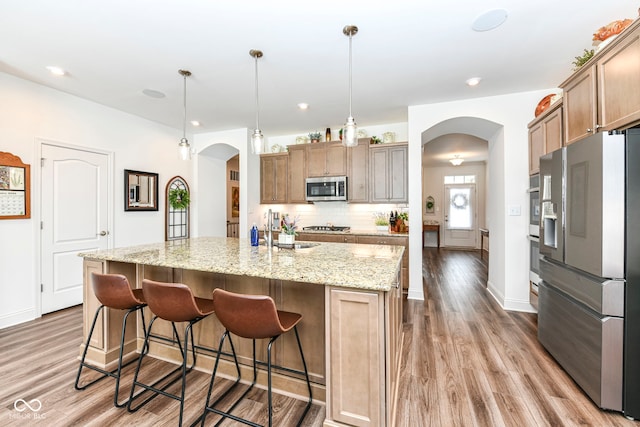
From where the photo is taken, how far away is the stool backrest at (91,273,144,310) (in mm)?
1946

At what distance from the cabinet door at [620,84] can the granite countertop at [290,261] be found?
1714 millimetres

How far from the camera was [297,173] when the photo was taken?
17.2ft

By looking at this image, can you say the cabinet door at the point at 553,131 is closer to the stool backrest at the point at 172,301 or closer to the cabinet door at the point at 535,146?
the cabinet door at the point at 535,146

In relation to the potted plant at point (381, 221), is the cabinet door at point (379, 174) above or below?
above

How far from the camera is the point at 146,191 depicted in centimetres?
467

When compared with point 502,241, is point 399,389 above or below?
below

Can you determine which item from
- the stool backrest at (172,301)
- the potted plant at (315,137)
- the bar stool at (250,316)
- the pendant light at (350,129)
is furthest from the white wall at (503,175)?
the stool backrest at (172,301)

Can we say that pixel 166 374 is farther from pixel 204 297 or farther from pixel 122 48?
pixel 122 48

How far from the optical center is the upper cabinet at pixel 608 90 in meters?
1.81

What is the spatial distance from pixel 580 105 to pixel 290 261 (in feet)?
8.73

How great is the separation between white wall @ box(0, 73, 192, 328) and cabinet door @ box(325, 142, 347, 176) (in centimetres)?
274

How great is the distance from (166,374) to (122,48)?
2.86m

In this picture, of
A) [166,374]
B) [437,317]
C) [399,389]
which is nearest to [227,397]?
[166,374]

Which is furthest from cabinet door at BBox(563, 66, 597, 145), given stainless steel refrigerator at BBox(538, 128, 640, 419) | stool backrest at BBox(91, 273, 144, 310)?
stool backrest at BBox(91, 273, 144, 310)
